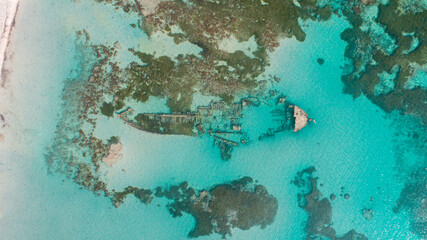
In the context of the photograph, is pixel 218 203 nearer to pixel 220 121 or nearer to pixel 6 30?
pixel 220 121

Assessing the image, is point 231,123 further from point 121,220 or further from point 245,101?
point 121,220

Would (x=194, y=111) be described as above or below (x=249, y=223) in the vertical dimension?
above

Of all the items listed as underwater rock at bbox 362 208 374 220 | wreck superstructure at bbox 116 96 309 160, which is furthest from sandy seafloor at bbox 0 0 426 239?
wreck superstructure at bbox 116 96 309 160

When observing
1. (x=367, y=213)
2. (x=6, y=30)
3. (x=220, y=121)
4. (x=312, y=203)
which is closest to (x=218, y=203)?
(x=220, y=121)

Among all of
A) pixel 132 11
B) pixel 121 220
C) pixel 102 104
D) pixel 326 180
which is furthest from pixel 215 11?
pixel 121 220

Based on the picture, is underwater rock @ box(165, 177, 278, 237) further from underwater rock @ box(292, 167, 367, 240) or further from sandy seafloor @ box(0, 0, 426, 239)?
underwater rock @ box(292, 167, 367, 240)

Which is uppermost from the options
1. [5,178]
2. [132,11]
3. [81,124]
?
[132,11]

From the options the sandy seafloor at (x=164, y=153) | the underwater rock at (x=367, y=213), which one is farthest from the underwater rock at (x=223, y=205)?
the underwater rock at (x=367, y=213)
